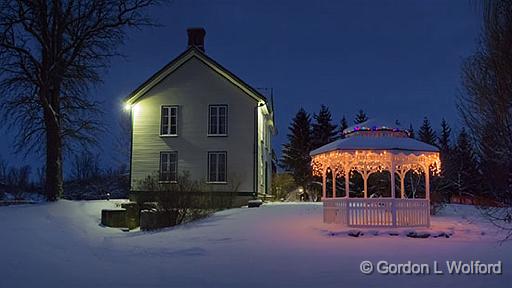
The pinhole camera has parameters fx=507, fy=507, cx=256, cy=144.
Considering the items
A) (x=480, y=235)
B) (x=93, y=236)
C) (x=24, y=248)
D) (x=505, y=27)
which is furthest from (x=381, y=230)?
Answer: (x=24, y=248)

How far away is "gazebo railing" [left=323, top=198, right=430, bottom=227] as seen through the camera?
55.2 ft

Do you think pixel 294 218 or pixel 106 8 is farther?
pixel 106 8

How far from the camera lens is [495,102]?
31.8 feet

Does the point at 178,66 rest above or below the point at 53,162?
above

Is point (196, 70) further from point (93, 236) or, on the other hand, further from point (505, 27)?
point (505, 27)

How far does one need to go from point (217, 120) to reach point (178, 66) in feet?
12.5

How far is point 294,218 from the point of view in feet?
63.6

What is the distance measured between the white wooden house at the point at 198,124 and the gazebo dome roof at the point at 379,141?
9.41 m

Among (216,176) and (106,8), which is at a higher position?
(106,8)

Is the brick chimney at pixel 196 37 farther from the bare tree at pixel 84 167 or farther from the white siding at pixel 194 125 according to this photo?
the bare tree at pixel 84 167

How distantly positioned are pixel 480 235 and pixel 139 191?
17550 millimetres

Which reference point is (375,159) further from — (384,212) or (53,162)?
(53,162)

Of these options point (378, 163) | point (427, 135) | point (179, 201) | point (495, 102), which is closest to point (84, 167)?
point (427, 135)

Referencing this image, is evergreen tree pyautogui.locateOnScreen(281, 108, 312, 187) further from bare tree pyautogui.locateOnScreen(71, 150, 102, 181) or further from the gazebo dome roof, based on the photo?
bare tree pyautogui.locateOnScreen(71, 150, 102, 181)
